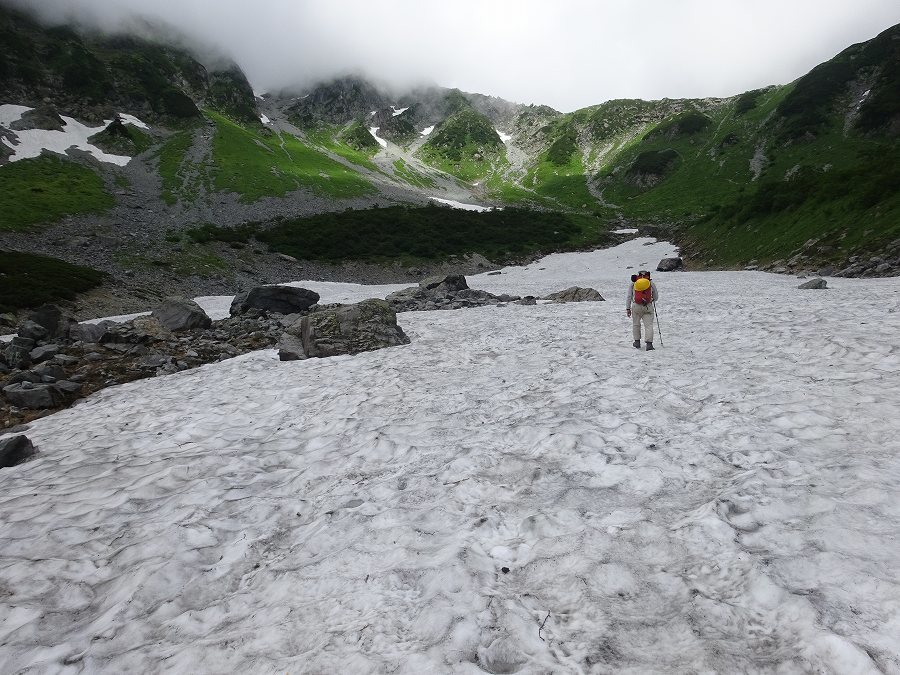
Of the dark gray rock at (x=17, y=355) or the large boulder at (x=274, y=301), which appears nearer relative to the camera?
the dark gray rock at (x=17, y=355)

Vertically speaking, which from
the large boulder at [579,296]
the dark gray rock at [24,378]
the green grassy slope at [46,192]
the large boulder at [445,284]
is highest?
the green grassy slope at [46,192]

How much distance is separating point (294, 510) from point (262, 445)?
2.74 meters

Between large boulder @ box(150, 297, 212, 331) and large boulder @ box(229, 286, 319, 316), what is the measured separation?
4125mm

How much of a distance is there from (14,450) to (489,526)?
9.66 meters

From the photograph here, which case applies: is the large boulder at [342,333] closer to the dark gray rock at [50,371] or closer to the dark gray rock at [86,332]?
the dark gray rock at [50,371]

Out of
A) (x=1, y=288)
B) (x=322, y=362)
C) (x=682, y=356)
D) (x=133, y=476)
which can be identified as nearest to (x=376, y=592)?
(x=133, y=476)

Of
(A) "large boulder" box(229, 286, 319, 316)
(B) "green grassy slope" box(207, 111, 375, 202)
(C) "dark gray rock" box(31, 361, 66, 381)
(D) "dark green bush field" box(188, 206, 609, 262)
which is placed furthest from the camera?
(B) "green grassy slope" box(207, 111, 375, 202)

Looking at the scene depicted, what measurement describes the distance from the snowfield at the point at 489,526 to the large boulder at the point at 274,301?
1417 centimetres

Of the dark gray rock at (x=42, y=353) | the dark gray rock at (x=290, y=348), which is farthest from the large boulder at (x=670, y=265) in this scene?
the dark gray rock at (x=42, y=353)

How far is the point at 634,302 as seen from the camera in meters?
12.6

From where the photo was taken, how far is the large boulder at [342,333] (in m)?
15.3

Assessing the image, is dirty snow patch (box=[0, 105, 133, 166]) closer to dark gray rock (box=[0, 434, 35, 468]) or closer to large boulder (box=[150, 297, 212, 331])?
large boulder (box=[150, 297, 212, 331])

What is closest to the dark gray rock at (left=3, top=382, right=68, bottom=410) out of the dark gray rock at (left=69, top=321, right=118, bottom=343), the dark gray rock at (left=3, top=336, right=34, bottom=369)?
the dark gray rock at (left=3, top=336, right=34, bottom=369)

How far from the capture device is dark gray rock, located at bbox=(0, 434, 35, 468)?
8.23 meters
